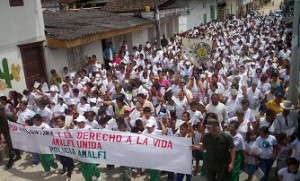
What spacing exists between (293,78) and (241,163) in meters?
4.15

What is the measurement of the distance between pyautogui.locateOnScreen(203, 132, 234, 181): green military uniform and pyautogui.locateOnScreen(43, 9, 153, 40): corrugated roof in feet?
29.9

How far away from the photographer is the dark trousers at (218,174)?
236 inches

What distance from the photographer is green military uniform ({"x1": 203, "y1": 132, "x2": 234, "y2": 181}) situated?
5781 millimetres

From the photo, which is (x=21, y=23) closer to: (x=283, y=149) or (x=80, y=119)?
(x=80, y=119)

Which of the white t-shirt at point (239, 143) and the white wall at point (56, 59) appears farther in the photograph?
the white wall at point (56, 59)

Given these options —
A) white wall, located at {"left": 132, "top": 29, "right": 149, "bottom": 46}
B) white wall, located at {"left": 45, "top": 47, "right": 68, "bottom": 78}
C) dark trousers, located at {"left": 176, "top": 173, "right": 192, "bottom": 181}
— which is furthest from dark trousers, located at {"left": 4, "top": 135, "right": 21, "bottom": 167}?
white wall, located at {"left": 132, "top": 29, "right": 149, "bottom": 46}

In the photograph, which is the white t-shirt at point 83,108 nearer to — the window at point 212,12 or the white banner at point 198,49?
the white banner at point 198,49

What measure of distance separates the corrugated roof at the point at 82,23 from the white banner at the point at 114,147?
658 centimetres

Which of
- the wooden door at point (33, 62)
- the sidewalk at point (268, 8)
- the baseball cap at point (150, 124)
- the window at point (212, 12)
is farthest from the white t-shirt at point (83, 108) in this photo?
the sidewalk at point (268, 8)

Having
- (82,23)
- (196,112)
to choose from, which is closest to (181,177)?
(196,112)

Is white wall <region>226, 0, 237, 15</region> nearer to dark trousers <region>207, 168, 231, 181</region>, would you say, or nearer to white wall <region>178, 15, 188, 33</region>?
white wall <region>178, 15, 188, 33</region>

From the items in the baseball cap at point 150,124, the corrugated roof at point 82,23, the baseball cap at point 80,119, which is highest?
the corrugated roof at point 82,23

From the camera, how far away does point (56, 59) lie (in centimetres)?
1466

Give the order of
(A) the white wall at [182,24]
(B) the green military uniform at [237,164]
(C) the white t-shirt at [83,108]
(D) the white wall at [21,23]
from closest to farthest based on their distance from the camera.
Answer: (B) the green military uniform at [237,164] < (C) the white t-shirt at [83,108] < (D) the white wall at [21,23] < (A) the white wall at [182,24]
